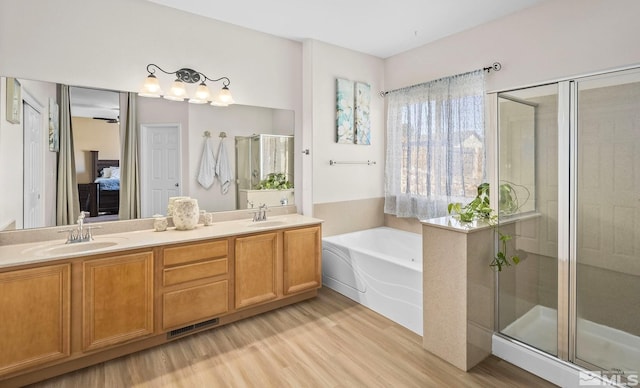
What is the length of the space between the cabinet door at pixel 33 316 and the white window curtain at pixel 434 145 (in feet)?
10.6

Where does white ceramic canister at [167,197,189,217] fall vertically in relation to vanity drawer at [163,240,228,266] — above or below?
above

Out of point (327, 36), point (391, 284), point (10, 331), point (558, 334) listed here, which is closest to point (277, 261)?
point (391, 284)

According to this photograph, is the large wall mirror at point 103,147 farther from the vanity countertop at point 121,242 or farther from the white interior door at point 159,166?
the vanity countertop at point 121,242

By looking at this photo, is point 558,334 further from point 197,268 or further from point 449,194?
point 197,268

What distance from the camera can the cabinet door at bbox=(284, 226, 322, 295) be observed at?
9.80 ft

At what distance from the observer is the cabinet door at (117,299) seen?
207cm

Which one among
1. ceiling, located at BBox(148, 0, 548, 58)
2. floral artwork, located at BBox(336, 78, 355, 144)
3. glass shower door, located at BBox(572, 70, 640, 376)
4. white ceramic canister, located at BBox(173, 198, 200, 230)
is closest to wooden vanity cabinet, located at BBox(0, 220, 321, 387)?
white ceramic canister, located at BBox(173, 198, 200, 230)

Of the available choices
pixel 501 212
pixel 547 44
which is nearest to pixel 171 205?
pixel 501 212

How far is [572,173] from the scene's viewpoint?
1.95 meters

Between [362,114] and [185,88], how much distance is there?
1.98m

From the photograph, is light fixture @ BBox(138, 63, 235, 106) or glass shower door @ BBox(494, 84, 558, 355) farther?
light fixture @ BBox(138, 63, 235, 106)

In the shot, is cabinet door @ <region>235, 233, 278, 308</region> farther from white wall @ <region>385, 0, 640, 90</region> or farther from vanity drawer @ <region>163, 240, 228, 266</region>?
white wall @ <region>385, 0, 640, 90</region>

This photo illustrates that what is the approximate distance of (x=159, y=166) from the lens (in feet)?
9.12

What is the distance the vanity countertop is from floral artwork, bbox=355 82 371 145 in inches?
53.6
